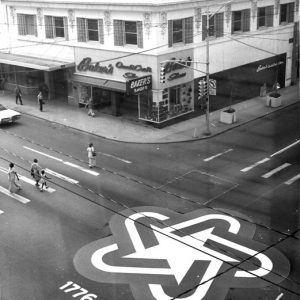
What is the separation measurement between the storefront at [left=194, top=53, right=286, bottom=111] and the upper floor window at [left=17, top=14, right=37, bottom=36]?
13.4 meters

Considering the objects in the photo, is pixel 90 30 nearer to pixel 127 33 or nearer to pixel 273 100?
pixel 127 33

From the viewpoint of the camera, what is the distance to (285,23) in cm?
4131

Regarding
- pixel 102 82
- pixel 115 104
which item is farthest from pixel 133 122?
pixel 102 82

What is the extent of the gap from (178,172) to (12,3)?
22.2 metres

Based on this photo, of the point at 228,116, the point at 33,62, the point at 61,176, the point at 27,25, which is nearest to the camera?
the point at 61,176

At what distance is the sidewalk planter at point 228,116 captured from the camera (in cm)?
3259

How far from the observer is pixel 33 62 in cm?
3734

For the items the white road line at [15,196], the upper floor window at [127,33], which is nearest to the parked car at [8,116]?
the upper floor window at [127,33]

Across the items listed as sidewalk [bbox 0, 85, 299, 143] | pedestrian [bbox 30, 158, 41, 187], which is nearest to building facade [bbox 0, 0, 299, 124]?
sidewalk [bbox 0, 85, 299, 143]

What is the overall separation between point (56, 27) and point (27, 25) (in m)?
3.74

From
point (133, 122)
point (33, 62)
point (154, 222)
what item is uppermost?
point (33, 62)

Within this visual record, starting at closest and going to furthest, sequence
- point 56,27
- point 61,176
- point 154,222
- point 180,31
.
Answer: point 154,222
point 61,176
point 180,31
point 56,27

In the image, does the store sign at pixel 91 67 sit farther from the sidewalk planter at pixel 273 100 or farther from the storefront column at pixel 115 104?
the sidewalk planter at pixel 273 100

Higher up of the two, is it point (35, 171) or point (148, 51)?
point (148, 51)
